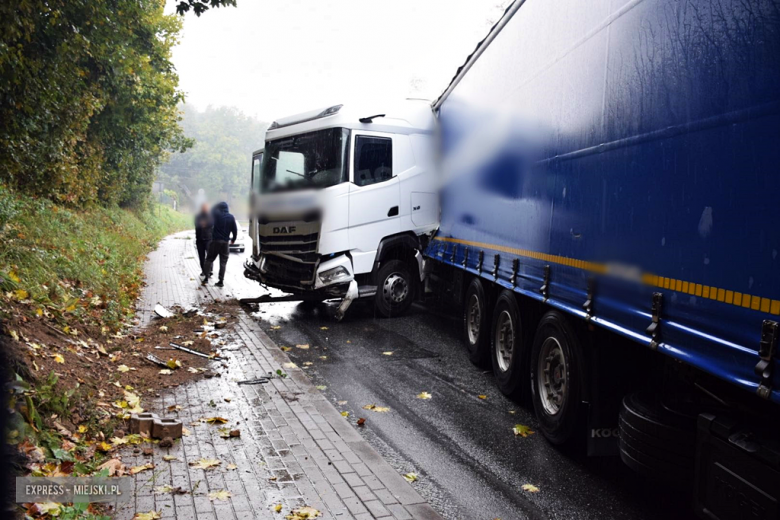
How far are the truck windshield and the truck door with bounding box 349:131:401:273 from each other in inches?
9.6

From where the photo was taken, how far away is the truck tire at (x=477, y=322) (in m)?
7.63

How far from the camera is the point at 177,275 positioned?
16.9m

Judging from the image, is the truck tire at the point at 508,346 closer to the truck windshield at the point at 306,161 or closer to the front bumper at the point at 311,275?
the front bumper at the point at 311,275

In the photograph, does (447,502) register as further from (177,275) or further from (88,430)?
(177,275)

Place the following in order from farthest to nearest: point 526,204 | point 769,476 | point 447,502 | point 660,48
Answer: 1. point 526,204
2. point 447,502
3. point 660,48
4. point 769,476

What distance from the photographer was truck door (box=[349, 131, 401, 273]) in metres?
10.4

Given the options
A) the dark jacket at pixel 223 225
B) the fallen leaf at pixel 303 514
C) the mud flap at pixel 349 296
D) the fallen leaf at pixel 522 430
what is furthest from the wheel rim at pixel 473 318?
the dark jacket at pixel 223 225

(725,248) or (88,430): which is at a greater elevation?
(725,248)

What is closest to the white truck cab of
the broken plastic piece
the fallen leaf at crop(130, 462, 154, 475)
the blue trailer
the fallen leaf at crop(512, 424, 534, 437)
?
the broken plastic piece

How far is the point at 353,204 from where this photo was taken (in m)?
10.4

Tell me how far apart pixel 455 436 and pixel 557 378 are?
3.31 ft

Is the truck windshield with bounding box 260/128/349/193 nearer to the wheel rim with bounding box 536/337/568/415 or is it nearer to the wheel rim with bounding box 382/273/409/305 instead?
the wheel rim with bounding box 382/273/409/305

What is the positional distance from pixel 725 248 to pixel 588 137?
1.91 meters

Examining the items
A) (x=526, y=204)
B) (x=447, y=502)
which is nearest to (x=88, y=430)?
(x=447, y=502)
